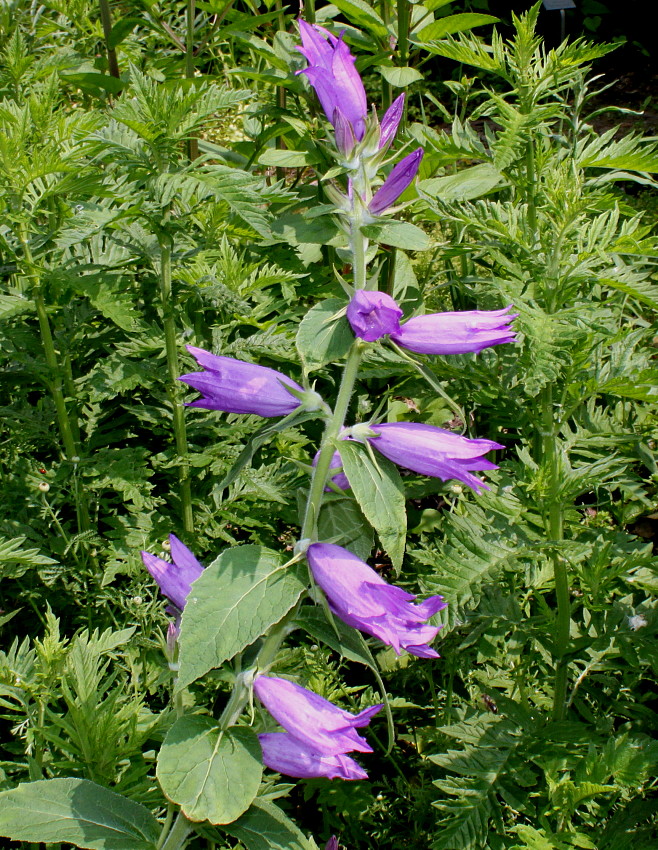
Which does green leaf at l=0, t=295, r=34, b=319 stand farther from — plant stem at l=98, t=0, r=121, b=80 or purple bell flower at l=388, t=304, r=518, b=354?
purple bell flower at l=388, t=304, r=518, b=354

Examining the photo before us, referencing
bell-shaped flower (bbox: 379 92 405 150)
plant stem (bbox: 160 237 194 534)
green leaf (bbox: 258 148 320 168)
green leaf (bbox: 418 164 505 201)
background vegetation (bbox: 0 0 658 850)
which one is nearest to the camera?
bell-shaped flower (bbox: 379 92 405 150)

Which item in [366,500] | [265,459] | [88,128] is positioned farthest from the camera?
[265,459]

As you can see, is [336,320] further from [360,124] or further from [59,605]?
[59,605]

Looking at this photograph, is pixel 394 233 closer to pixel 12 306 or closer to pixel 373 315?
A: pixel 373 315

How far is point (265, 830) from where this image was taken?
4.38ft

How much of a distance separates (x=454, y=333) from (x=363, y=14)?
167cm

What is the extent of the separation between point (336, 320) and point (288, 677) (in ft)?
2.17

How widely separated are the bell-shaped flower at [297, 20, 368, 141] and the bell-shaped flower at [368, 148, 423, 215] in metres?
0.12

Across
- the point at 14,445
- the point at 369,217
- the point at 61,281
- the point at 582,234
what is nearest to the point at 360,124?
the point at 369,217

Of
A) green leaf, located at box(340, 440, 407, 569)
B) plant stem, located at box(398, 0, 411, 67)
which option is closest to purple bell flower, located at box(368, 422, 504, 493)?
green leaf, located at box(340, 440, 407, 569)

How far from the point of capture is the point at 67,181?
75.8 inches

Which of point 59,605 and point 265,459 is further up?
point 265,459

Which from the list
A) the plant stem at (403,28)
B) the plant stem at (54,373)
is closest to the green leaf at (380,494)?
the plant stem at (54,373)

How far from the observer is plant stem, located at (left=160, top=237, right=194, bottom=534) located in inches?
81.4
